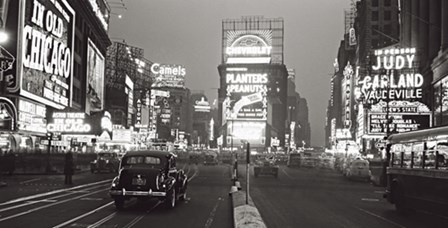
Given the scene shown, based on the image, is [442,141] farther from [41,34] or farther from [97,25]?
[97,25]

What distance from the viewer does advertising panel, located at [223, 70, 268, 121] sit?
5290 inches

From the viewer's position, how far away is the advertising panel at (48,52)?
4797cm

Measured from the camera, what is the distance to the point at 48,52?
177 ft

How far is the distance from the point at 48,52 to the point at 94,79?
31157 mm

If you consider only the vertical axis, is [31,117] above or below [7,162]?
above

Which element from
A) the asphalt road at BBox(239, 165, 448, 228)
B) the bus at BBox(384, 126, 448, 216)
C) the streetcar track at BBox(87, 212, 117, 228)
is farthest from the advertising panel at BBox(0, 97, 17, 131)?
the bus at BBox(384, 126, 448, 216)

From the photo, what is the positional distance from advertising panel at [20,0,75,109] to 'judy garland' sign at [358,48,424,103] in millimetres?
33697

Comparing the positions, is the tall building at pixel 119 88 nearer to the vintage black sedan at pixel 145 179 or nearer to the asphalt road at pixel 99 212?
the asphalt road at pixel 99 212

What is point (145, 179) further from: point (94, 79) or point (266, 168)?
point (94, 79)

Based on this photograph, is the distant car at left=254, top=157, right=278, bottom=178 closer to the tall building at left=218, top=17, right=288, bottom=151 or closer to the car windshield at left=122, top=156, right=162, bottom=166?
the car windshield at left=122, top=156, right=162, bottom=166

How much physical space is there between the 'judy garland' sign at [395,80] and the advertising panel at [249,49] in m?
86.1

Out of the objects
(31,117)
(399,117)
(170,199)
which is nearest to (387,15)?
(399,117)

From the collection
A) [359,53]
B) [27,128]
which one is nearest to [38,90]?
[27,128]

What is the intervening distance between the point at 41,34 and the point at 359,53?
87.7m
